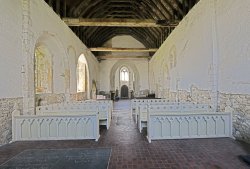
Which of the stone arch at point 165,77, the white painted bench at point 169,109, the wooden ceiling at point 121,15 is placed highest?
the wooden ceiling at point 121,15

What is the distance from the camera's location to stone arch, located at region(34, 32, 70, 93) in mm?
6649

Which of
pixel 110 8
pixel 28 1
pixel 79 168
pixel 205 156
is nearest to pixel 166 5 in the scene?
pixel 110 8

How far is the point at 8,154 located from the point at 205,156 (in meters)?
3.22

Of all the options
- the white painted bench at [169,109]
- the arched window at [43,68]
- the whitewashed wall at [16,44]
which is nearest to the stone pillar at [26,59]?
the whitewashed wall at [16,44]

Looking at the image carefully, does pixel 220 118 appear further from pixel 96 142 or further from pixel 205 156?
pixel 96 142

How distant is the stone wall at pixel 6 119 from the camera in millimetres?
3817

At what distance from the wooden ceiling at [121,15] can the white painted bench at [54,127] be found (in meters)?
4.13

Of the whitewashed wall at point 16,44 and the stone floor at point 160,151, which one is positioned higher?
the whitewashed wall at point 16,44

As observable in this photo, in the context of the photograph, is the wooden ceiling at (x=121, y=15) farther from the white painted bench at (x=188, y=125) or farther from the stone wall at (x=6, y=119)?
the white painted bench at (x=188, y=125)

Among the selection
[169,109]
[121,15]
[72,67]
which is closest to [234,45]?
[169,109]

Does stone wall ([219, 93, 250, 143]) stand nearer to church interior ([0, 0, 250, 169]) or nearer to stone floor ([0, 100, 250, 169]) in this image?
church interior ([0, 0, 250, 169])

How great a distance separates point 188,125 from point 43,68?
510 cm

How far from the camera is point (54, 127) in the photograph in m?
4.21

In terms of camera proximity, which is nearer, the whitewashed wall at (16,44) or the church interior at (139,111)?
the church interior at (139,111)
